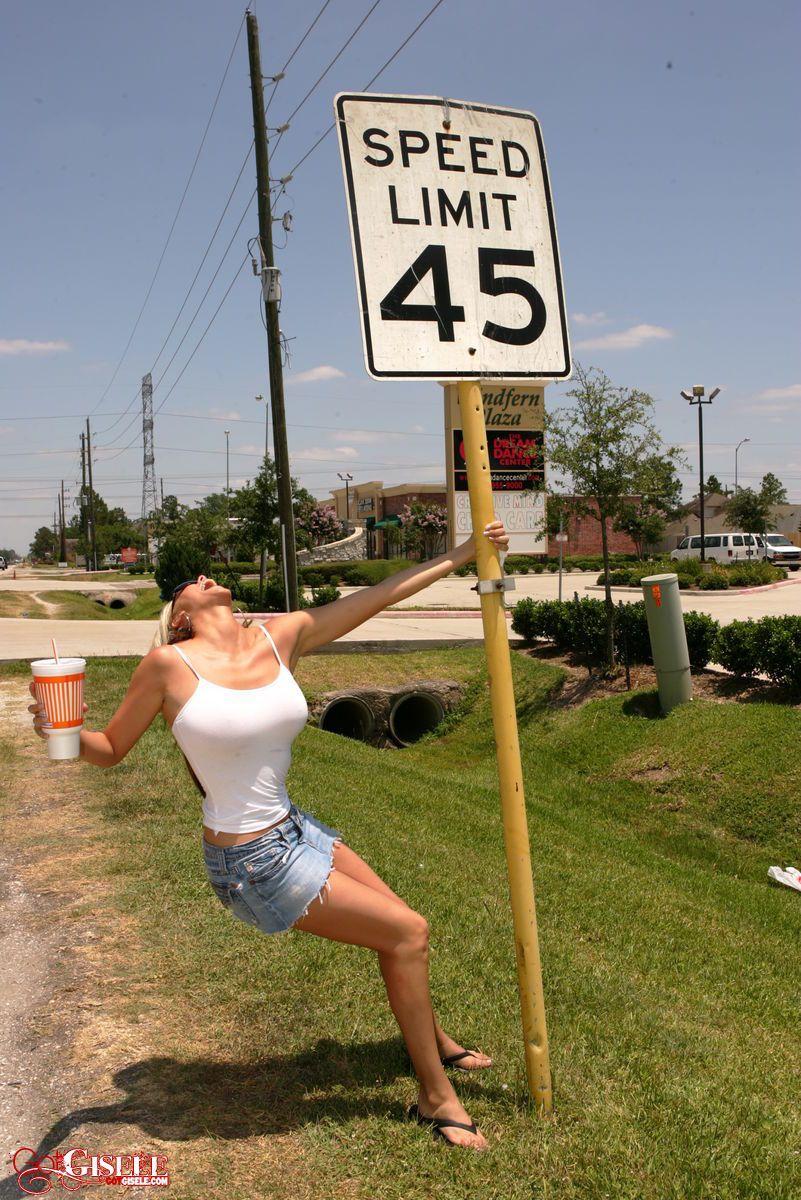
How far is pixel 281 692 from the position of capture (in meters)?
2.95

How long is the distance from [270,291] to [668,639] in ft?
37.7

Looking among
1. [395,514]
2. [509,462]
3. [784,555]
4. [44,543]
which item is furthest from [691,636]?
[44,543]

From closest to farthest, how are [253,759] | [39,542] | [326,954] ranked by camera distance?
1. [253,759]
2. [326,954]
3. [39,542]

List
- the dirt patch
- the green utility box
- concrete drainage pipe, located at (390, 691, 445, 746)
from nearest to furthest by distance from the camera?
1. the green utility box
2. the dirt patch
3. concrete drainage pipe, located at (390, 691, 445, 746)

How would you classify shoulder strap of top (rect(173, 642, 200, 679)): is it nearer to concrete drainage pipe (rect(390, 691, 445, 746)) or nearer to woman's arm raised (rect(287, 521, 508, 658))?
woman's arm raised (rect(287, 521, 508, 658))

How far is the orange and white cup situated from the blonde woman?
0.05 m

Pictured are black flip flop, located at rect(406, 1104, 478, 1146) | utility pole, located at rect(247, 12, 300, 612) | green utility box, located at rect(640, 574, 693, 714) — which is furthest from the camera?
utility pole, located at rect(247, 12, 300, 612)

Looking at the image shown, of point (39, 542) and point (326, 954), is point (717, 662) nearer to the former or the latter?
point (326, 954)

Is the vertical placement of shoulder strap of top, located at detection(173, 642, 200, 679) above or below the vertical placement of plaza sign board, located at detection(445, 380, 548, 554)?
below

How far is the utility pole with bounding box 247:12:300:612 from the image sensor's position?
19.6 metres

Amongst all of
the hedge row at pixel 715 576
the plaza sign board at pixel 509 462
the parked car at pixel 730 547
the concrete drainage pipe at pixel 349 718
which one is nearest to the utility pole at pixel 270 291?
the concrete drainage pipe at pixel 349 718

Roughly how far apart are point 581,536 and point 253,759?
207 ft

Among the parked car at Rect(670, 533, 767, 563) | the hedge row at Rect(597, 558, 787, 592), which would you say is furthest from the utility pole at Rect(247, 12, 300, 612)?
the parked car at Rect(670, 533, 767, 563)

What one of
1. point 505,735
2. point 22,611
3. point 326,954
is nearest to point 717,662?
point 326,954
